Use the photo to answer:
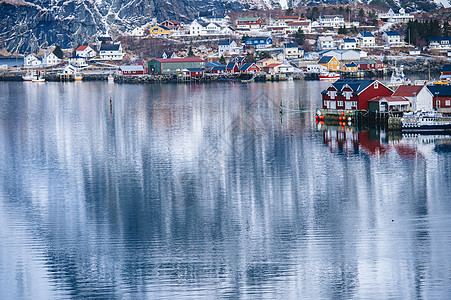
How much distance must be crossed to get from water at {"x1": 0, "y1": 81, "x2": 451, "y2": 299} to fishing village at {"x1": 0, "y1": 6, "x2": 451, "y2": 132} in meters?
41.7

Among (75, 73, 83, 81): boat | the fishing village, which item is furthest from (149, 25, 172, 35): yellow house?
(75, 73, 83, 81): boat

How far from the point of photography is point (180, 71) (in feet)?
280

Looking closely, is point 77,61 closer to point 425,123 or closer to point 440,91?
point 440,91

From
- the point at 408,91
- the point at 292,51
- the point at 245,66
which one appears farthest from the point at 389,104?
the point at 292,51

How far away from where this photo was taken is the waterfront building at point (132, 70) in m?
87.4

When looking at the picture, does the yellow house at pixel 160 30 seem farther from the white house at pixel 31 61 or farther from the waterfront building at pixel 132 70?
the white house at pixel 31 61

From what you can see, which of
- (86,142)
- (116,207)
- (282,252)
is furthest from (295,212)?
(86,142)

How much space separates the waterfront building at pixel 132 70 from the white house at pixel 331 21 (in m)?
32.7

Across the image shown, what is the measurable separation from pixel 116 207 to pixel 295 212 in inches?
213

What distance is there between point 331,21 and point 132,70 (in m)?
35.4

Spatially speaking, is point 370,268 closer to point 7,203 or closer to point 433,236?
point 433,236

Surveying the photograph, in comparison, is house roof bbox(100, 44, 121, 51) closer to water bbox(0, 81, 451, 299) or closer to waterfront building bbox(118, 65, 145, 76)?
waterfront building bbox(118, 65, 145, 76)

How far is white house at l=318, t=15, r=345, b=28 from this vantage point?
4134 inches

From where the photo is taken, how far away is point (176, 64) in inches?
3361
